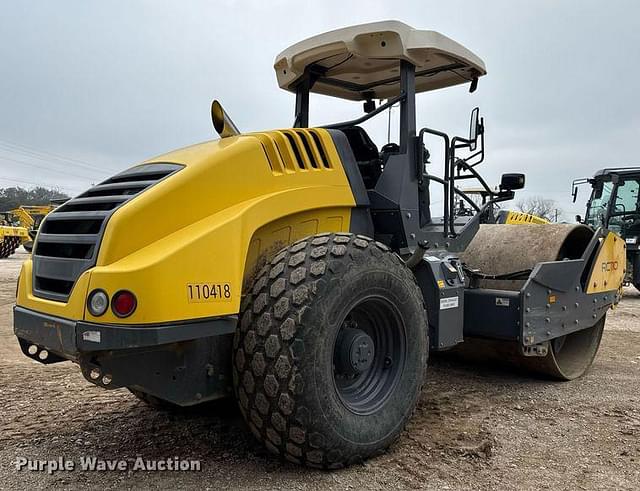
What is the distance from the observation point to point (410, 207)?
4023 millimetres

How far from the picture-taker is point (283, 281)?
2822mm

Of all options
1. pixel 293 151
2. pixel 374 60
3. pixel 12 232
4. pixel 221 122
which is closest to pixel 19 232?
pixel 12 232

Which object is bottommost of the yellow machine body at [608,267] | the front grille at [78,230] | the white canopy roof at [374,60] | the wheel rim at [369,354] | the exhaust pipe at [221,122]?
the wheel rim at [369,354]

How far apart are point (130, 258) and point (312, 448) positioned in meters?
1.22

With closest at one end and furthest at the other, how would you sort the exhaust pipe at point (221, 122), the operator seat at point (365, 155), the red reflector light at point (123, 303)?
the red reflector light at point (123, 303)
the exhaust pipe at point (221, 122)
the operator seat at point (365, 155)

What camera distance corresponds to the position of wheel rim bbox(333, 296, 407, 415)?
3.08 metres

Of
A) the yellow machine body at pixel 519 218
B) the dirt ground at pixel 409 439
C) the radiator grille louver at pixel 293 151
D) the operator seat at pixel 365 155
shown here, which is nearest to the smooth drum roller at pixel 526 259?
the dirt ground at pixel 409 439

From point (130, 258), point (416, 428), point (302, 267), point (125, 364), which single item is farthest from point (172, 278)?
point (416, 428)

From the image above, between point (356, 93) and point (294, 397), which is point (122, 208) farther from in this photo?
point (356, 93)

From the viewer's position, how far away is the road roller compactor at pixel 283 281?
2574mm

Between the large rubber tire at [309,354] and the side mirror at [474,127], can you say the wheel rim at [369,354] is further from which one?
the side mirror at [474,127]

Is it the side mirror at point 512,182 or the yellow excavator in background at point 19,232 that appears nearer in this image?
the side mirror at point 512,182

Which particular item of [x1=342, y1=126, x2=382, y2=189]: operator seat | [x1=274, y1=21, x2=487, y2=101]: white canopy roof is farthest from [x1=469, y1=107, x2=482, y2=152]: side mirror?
[x1=342, y1=126, x2=382, y2=189]: operator seat

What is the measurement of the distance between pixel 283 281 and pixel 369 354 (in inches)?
26.8
